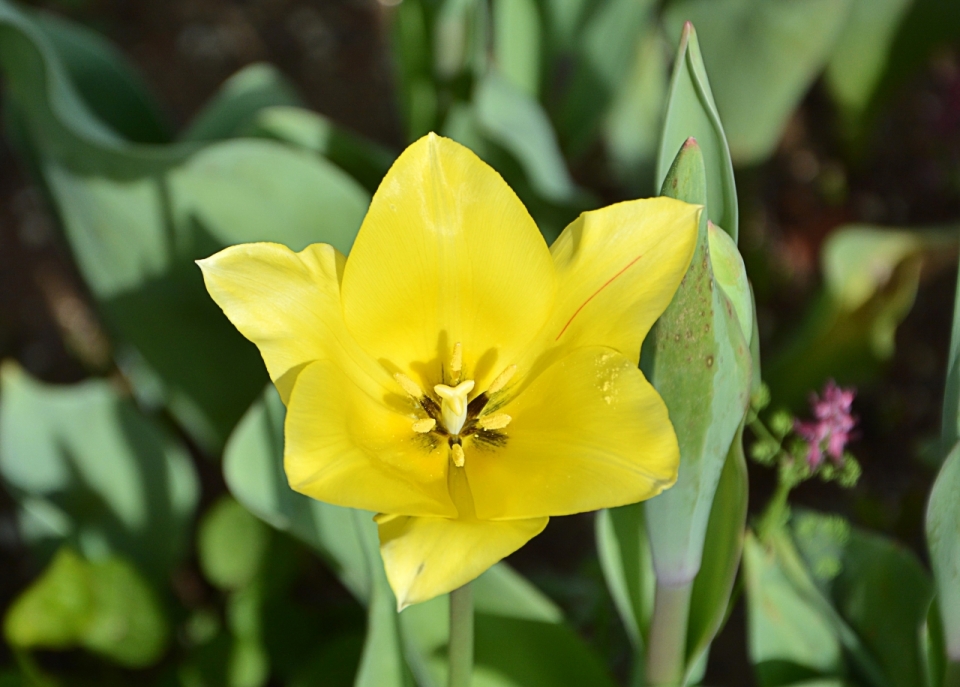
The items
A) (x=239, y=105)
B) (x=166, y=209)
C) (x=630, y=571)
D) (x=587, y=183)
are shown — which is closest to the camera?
(x=630, y=571)

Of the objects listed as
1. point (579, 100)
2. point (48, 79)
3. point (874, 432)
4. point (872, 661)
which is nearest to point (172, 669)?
point (48, 79)

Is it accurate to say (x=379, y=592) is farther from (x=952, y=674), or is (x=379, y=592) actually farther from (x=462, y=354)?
(x=952, y=674)

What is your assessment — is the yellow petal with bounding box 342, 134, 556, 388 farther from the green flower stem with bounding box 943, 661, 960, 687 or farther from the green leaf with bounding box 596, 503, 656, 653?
the green flower stem with bounding box 943, 661, 960, 687

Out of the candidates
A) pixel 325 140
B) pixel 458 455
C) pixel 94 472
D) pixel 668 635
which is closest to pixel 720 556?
pixel 668 635

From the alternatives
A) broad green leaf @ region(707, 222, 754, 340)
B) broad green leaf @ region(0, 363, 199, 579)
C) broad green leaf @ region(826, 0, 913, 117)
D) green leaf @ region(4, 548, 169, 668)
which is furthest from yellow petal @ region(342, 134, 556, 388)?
broad green leaf @ region(826, 0, 913, 117)

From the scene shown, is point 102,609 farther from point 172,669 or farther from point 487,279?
point 487,279

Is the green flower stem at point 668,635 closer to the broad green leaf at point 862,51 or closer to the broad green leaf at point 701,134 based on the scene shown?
the broad green leaf at point 701,134

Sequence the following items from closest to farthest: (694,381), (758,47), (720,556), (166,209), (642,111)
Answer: (694,381) → (720,556) → (166,209) → (758,47) → (642,111)
